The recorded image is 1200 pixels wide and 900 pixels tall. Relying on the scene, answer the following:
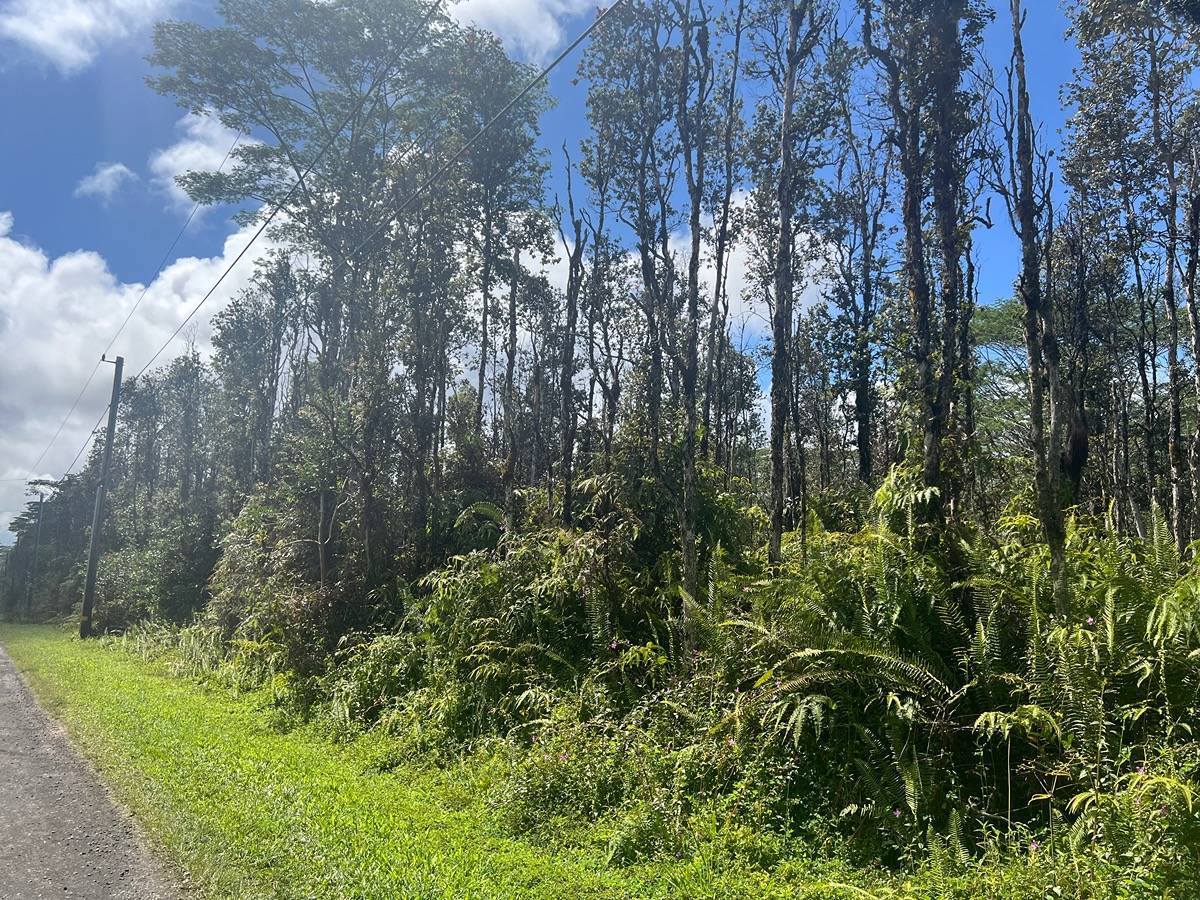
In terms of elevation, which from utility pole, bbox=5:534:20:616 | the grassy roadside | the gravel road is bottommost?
the gravel road

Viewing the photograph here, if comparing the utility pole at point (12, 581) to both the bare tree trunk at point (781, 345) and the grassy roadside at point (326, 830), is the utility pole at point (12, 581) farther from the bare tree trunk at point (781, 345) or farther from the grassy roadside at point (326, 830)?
the bare tree trunk at point (781, 345)

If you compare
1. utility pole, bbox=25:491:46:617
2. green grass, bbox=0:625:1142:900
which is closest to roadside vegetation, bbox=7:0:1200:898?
green grass, bbox=0:625:1142:900

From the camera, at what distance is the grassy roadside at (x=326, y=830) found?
4.54 m

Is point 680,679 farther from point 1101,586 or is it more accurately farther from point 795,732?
point 1101,586

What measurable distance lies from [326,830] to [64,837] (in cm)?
220

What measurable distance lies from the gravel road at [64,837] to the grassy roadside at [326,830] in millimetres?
182

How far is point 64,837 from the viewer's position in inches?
229

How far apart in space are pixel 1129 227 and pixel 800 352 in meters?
9.19

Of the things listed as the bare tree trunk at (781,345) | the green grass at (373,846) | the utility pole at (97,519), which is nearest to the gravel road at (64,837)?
the green grass at (373,846)

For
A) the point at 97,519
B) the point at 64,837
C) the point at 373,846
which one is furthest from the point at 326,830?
the point at 97,519

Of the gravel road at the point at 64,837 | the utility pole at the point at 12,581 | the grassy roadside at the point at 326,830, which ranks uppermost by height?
the utility pole at the point at 12,581

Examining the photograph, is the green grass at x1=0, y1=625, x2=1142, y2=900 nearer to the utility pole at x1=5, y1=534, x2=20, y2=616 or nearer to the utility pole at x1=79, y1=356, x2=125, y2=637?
the utility pole at x1=79, y1=356, x2=125, y2=637

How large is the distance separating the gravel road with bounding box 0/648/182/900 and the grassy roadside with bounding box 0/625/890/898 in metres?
0.18

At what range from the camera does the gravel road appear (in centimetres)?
492
